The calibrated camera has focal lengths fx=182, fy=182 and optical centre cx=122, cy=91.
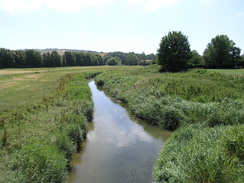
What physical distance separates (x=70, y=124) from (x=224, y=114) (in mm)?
8686

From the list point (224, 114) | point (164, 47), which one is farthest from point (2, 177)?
point (164, 47)

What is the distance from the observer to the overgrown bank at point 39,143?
6102 mm

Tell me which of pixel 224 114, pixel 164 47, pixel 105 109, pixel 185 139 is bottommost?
pixel 105 109

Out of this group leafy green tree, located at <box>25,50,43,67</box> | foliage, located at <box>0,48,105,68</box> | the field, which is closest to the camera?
the field

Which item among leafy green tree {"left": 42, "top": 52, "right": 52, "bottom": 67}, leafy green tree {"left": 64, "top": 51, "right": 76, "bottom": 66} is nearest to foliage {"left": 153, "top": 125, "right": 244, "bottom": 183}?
leafy green tree {"left": 42, "top": 52, "right": 52, "bottom": 67}

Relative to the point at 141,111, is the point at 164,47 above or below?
above

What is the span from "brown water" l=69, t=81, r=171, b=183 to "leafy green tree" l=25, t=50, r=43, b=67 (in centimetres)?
6647

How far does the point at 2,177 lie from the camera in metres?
5.48

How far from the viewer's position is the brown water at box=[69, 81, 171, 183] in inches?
308

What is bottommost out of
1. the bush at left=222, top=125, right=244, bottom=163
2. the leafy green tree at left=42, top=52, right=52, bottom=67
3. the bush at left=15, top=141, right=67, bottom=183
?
the bush at left=15, top=141, right=67, bottom=183

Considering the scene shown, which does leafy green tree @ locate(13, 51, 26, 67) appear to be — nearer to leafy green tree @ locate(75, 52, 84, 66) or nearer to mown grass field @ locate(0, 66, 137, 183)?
leafy green tree @ locate(75, 52, 84, 66)

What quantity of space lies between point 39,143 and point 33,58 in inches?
2878

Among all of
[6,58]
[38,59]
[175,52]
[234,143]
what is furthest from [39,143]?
[38,59]

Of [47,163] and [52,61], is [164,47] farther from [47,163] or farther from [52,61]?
[52,61]
